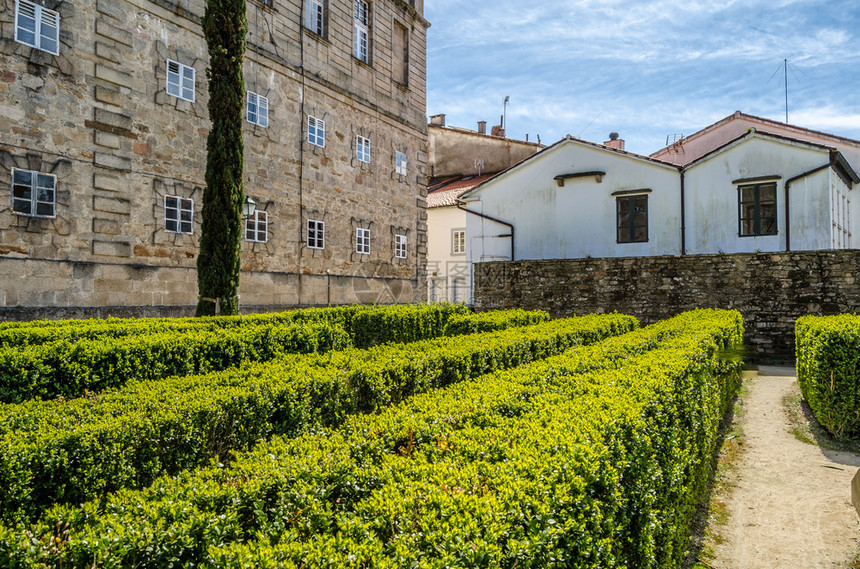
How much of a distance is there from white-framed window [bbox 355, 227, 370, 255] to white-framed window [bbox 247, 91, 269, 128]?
5.55 meters

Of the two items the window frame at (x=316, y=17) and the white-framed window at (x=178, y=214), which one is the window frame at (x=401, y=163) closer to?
the window frame at (x=316, y=17)

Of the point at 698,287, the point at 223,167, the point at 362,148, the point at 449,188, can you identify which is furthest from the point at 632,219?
the point at 223,167

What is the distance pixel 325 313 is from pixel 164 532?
36.5 ft

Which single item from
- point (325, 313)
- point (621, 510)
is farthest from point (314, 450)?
point (325, 313)

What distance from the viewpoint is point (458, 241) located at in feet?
103

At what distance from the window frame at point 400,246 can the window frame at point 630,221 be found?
29.4ft

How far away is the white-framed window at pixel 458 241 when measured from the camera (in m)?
31.1

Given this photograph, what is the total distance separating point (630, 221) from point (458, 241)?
1219 cm

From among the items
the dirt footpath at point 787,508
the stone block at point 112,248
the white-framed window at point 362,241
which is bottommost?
the dirt footpath at point 787,508

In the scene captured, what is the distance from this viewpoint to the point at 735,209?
1880 centimetres

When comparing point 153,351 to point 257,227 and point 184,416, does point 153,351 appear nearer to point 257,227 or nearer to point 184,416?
point 184,416

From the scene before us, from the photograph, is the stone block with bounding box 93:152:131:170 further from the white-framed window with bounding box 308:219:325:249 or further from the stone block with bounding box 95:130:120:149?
the white-framed window with bounding box 308:219:325:249

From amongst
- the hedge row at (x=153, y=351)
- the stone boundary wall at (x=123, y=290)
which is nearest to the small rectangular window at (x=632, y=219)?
the hedge row at (x=153, y=351)

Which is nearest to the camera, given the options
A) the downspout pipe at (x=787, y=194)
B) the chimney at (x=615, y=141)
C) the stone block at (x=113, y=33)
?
the stone block at (x=113, y=33)
